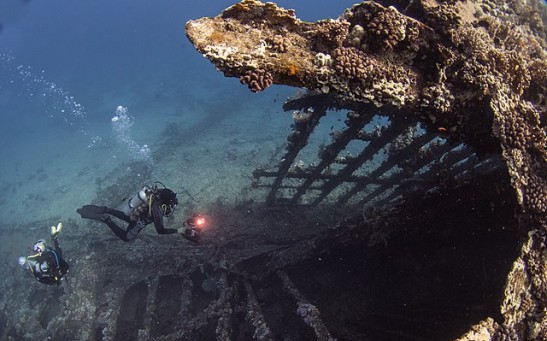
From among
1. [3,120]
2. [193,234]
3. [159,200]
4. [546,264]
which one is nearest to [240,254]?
[193,234]

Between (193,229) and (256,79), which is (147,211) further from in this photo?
(256,79)

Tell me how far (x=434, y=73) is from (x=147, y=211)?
6699 millimetres

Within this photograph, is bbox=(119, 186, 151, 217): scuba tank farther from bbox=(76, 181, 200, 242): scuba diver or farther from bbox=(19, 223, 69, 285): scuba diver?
bbox=(19, 223, 69, 285): scuba diver

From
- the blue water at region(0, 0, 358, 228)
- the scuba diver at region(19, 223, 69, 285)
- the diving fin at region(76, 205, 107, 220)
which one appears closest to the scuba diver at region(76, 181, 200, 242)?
the diving fin at region(76, 205, 107, 220)

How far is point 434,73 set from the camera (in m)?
2.78

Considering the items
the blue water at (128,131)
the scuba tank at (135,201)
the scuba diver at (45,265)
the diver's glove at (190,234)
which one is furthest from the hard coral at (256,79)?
the blue water at (128,131)

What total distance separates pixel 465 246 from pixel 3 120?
6600 cm

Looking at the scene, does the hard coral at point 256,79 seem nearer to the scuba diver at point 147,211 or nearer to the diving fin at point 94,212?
the scuba diver at point 147,211

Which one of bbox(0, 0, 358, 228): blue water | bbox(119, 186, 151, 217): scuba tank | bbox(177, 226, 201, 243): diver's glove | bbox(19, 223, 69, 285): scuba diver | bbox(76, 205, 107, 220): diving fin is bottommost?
bbox(177, 226, 201, 243): diver's glove

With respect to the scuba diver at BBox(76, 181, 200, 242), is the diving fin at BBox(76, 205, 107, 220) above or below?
above

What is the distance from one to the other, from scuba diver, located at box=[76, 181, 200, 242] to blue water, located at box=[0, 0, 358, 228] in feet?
13.4

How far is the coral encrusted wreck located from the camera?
2422 mm

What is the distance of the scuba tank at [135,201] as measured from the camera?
23.7ft

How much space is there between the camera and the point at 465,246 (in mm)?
4520
